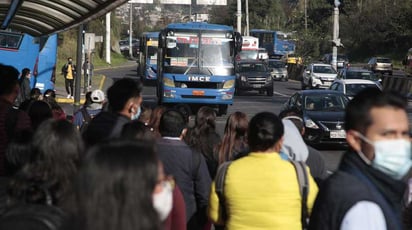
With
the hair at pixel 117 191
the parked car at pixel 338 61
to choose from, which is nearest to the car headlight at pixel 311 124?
the hair at pixel 117 191

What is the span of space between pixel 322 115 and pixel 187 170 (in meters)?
14.1

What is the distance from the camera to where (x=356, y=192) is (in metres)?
3.83

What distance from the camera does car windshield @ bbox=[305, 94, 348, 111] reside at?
20.8 metres

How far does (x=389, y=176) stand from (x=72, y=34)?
6443cm

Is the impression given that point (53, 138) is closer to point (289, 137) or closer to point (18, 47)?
point (289, 137)

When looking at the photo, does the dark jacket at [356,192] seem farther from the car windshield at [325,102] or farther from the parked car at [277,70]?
the parked car at [277,70]

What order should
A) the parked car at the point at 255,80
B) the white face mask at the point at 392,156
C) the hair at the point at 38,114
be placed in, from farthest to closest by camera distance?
the parked car at the point at 255,80
the hair at the point at 38,114
the white face mask at the point at 392,156

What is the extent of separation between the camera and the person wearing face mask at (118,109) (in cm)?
617

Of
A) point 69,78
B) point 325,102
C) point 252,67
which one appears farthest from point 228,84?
point 252,67

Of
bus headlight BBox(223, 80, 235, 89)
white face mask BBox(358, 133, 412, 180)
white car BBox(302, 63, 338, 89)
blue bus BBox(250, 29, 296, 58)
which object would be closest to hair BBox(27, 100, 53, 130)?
white face mask BBox(358, 133, 412, 180)

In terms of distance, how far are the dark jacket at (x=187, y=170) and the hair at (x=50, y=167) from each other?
2000 mm

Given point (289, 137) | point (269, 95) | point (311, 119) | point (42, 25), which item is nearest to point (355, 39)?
point (269, 95)

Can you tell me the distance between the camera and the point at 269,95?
1711 inches

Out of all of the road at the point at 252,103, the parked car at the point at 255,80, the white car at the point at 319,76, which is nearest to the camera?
the road at the point at 252,103
